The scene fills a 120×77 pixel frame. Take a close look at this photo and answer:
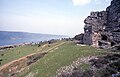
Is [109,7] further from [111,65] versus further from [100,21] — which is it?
[111,65]

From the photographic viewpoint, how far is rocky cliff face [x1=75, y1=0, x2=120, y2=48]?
5289 centimetres

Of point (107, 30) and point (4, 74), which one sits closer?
point (4, 74)

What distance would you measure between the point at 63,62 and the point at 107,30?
82.3 ft

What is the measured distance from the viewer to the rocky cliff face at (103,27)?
5289 centimetres

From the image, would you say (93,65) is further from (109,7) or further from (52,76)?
(109,7)

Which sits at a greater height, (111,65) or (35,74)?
(111,65)

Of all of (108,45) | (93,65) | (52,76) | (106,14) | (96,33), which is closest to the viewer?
(93,65)

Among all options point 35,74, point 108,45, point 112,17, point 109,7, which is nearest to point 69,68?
point 35,74

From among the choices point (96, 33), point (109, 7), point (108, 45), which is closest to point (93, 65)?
point (108, 45)

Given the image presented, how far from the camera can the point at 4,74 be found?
5284 centimetres

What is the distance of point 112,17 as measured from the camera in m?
57.2

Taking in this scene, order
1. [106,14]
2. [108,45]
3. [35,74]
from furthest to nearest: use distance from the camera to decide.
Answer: [106,14] → [108,45] → [35,74]

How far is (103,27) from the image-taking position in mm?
56406

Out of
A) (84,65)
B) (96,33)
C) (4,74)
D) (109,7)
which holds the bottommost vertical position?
(4,74)
